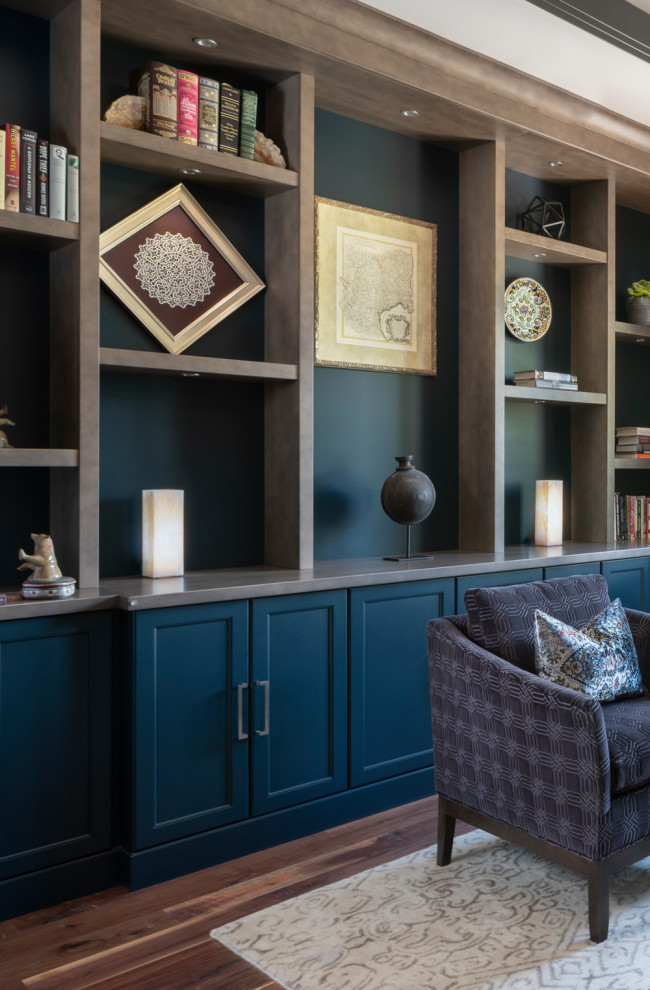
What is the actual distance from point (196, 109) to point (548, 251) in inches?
76.5

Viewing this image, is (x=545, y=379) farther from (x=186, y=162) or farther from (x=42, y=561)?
(x=42, y=561)

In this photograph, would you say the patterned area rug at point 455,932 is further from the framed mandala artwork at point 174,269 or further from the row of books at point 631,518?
the row of books at point 631,518

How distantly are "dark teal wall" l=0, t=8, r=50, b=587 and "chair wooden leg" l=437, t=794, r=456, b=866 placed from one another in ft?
5.02

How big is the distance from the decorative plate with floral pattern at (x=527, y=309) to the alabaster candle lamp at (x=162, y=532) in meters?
2.13

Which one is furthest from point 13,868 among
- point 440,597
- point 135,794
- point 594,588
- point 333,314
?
point 333,314

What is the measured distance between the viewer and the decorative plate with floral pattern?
4.20 meters

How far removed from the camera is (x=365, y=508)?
365cm

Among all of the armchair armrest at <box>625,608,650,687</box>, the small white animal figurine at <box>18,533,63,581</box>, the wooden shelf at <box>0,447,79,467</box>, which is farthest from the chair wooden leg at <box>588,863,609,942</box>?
the wooden shelf at <box>0,447,79,467</box>

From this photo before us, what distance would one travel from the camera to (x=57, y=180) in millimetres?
2545

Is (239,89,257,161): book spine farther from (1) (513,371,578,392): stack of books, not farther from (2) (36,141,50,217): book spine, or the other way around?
(1) (513,371,578,392): stack of books

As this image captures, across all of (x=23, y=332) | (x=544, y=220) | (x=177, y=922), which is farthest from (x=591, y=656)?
(x=544, y=220)

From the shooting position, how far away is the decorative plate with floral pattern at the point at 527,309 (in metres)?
4.20

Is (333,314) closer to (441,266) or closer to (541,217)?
(441,266)

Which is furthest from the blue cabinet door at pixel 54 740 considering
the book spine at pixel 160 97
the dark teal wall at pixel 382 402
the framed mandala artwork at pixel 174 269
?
the book spine at pixel 160 97
